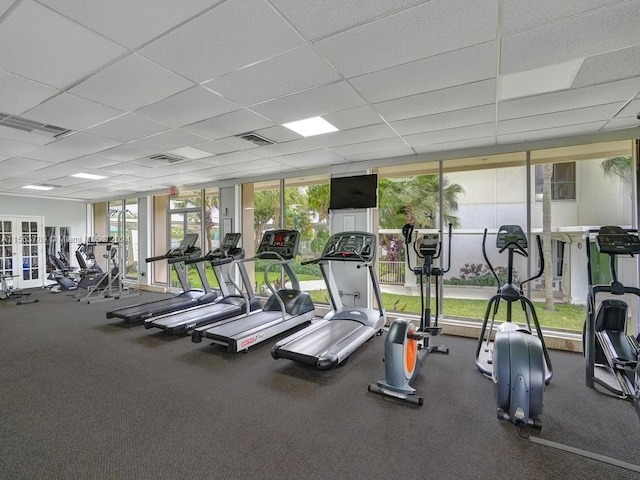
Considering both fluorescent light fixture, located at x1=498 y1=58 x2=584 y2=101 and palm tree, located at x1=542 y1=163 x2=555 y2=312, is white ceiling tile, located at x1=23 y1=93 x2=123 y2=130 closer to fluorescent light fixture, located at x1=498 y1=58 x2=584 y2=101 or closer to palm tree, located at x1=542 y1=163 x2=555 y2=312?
fluorescent light fixture, located at x1=498 y1=58 x2=584 y2=101

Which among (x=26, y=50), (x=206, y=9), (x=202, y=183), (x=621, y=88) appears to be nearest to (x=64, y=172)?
(x=202, y=183)

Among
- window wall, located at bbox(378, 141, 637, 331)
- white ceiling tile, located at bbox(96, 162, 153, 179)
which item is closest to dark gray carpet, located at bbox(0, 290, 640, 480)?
window wall, located at bbox(378, 141, 637, 331)

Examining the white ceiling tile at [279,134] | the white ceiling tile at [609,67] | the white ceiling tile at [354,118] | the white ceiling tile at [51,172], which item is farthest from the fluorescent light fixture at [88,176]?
the white ceiling tile at [609,67]

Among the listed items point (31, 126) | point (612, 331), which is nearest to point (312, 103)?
point (31, 126)

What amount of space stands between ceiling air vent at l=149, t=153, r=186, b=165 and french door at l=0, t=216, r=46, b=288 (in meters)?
6.94

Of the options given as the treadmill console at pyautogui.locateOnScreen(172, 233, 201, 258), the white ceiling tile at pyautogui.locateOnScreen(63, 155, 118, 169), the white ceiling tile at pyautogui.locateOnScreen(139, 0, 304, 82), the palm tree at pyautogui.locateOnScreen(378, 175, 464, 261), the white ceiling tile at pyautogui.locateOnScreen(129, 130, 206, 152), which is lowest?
the treadmill console at pyautogui.locateOnScreen(172, 233, 201, 258)

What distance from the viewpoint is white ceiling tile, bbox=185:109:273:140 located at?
3582mm

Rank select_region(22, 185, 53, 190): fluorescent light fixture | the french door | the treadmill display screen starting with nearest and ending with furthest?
the treadmill display screen, select_region(22, 185, 53, 190): fluorescent light fixture, the french door

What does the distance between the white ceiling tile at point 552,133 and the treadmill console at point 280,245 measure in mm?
3249

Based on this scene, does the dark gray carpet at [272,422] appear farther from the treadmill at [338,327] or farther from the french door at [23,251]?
the french door at [23,251]

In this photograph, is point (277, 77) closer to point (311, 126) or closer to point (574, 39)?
point (311, 126)

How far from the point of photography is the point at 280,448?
7.36 ft

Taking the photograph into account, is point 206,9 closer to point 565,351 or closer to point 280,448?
point 280,448

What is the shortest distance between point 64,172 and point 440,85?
7.17 metres
